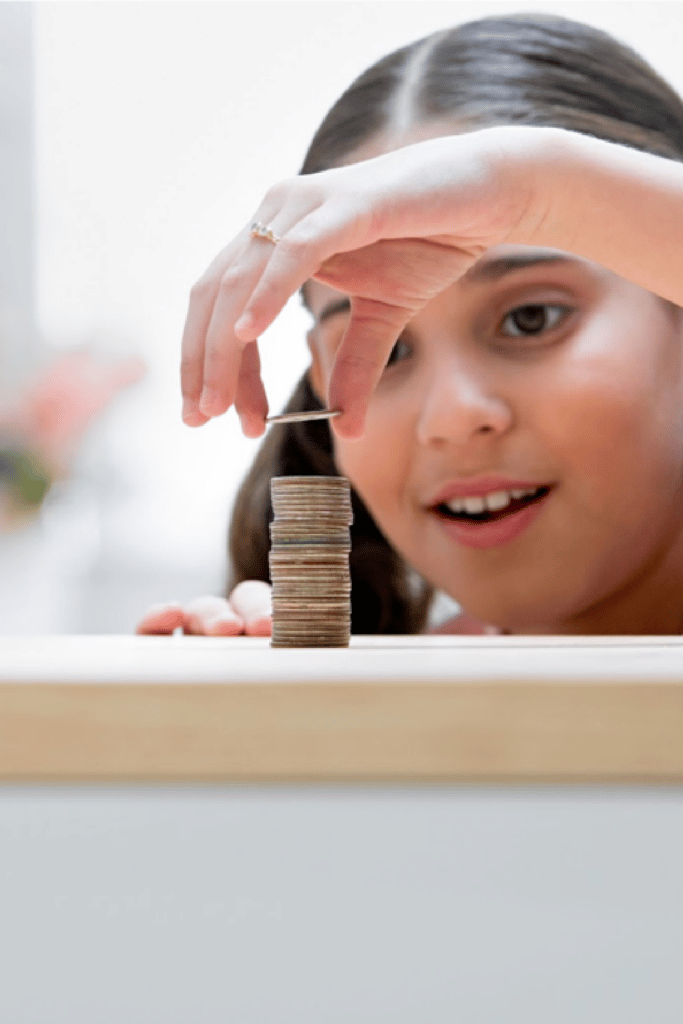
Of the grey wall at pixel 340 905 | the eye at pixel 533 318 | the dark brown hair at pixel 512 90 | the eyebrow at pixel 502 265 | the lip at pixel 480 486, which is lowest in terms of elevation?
the lip at pixel 480 486

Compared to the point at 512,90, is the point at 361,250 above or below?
below

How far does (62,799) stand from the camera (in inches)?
16.8

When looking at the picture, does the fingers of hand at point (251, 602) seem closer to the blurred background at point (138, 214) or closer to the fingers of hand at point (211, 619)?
the fingers of hand at point (211, 619)

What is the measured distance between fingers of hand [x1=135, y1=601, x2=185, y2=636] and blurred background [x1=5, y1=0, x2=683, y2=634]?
79.9 inches

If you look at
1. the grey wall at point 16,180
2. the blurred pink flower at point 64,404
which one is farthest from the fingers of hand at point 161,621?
the grey wall at point 16,180

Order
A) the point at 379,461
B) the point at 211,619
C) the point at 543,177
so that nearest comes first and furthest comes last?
1. the point at 543,177
2. the point at 211,619
3. the point at 379,461

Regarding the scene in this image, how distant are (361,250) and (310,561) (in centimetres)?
37

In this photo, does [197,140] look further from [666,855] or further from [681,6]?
[666,855]

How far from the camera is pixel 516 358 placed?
167 centimetres

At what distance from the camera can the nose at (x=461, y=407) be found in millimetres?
1609

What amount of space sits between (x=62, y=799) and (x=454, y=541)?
1.43 m

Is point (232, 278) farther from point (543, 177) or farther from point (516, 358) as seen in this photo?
point (516, 358)

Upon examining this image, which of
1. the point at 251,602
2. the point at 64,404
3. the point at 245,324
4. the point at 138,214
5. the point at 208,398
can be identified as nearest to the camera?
the point at 245,324

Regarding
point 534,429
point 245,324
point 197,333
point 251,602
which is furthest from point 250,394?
point 534,429
